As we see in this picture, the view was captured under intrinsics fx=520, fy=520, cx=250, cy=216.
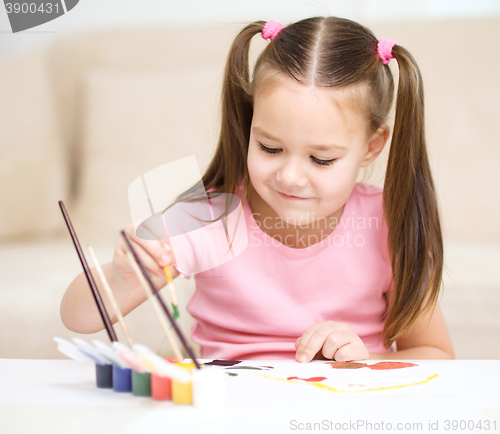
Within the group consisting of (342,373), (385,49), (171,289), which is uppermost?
(385,49)

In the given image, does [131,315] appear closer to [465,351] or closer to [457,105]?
[465,351]

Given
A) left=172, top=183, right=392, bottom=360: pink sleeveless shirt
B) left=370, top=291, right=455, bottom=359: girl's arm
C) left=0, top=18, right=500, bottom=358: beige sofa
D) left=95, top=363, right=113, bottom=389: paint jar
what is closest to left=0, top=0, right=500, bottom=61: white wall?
left=0, top=18, right=500, bottom=358: beige sofa

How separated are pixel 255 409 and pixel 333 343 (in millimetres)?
243

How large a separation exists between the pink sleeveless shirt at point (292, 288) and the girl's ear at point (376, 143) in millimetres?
116

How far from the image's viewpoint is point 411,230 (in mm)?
784

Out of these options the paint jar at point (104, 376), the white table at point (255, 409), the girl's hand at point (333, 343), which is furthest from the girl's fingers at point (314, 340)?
the paint jar at point (104, 376)

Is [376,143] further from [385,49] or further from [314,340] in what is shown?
[314,340]

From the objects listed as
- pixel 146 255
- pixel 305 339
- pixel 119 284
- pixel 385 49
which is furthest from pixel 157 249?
pixel 385 49

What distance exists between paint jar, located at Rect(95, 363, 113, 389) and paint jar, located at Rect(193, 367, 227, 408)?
0.31 feet

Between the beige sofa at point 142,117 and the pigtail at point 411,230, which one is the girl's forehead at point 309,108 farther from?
the beige sofa at point 142,117

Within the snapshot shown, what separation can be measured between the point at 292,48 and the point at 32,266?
0.75 meters

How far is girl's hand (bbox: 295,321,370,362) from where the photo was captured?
643 millimetres

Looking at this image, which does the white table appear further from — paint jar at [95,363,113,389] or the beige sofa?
the beige sofa

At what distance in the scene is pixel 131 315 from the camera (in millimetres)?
1085
